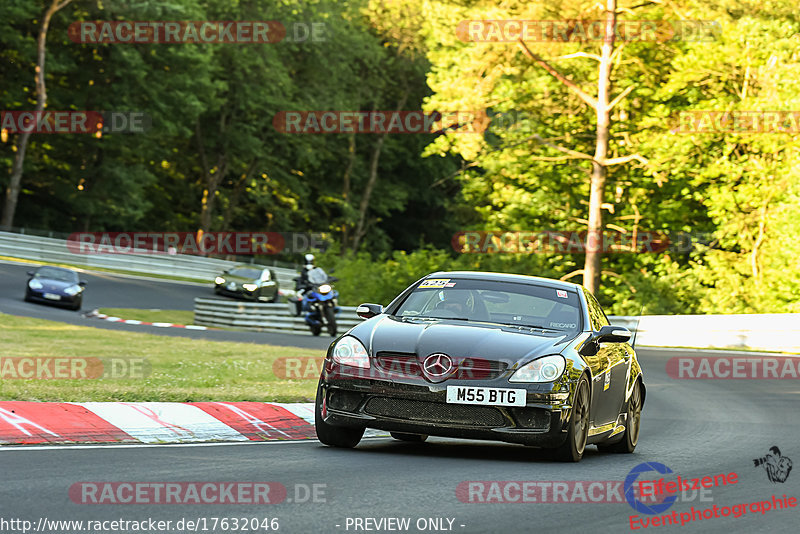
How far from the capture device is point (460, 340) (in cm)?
941

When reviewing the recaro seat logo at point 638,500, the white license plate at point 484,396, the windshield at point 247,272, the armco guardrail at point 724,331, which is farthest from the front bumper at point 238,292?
the white license plate at point 484,396

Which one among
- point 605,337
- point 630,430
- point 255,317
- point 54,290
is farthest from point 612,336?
point 54,290

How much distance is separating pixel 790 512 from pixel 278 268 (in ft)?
183

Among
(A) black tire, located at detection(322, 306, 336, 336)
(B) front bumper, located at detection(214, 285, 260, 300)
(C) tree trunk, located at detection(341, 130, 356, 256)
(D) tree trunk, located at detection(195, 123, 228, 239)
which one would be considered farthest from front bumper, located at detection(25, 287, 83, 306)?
(C) tree trunk, located at detection(341, 130, 356, 256)

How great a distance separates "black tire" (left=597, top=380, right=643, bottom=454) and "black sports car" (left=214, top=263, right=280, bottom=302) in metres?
35.6

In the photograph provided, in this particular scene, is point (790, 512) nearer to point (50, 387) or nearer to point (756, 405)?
point (50, 387)

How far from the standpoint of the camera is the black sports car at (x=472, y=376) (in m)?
9.19

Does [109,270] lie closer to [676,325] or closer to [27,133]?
[27,133]

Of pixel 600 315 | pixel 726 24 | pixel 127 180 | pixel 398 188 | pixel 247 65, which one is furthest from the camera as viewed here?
pixel 398 188

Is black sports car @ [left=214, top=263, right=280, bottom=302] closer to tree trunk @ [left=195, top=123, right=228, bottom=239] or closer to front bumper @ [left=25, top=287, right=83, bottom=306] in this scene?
front bumper @ [left=25, top=287, right=83, bottom=306]

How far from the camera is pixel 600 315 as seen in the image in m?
11.5

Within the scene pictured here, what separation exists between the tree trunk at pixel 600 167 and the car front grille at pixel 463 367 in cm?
2893

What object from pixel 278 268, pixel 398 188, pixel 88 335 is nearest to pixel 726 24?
pixel 88 335

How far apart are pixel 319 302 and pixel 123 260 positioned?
26.7m
